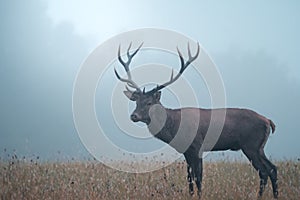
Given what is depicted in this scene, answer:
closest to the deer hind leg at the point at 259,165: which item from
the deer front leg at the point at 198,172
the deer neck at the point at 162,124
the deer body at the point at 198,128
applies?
the deer body at the point at 198,128

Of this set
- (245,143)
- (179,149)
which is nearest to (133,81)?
(179,149)

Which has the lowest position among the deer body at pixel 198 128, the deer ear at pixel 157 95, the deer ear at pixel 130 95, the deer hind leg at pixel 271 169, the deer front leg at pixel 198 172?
the deer hind leg at pixel 271 169

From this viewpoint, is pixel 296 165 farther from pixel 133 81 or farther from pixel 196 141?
pixel 133 81

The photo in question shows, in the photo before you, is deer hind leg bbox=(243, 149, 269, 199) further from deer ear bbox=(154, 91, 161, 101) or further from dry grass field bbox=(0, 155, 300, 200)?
deer ear bbox=(154, 91, 161, 101)

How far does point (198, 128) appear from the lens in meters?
7.45

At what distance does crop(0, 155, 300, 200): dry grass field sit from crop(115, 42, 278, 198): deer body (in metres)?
0.39

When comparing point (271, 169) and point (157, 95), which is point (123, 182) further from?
point (271, 169)

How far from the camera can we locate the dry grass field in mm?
5844

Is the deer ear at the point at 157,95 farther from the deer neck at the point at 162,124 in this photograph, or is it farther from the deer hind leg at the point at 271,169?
the deer hind leg at the point at 271,169

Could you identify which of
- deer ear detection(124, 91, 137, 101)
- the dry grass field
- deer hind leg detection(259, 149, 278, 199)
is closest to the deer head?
deer ear detection(124, 91, 137, 101)

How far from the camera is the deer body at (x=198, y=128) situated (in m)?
7.07

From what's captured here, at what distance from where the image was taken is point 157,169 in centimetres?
815

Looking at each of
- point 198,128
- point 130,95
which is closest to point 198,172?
point 198,128

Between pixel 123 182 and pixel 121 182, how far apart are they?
0.42 feet
